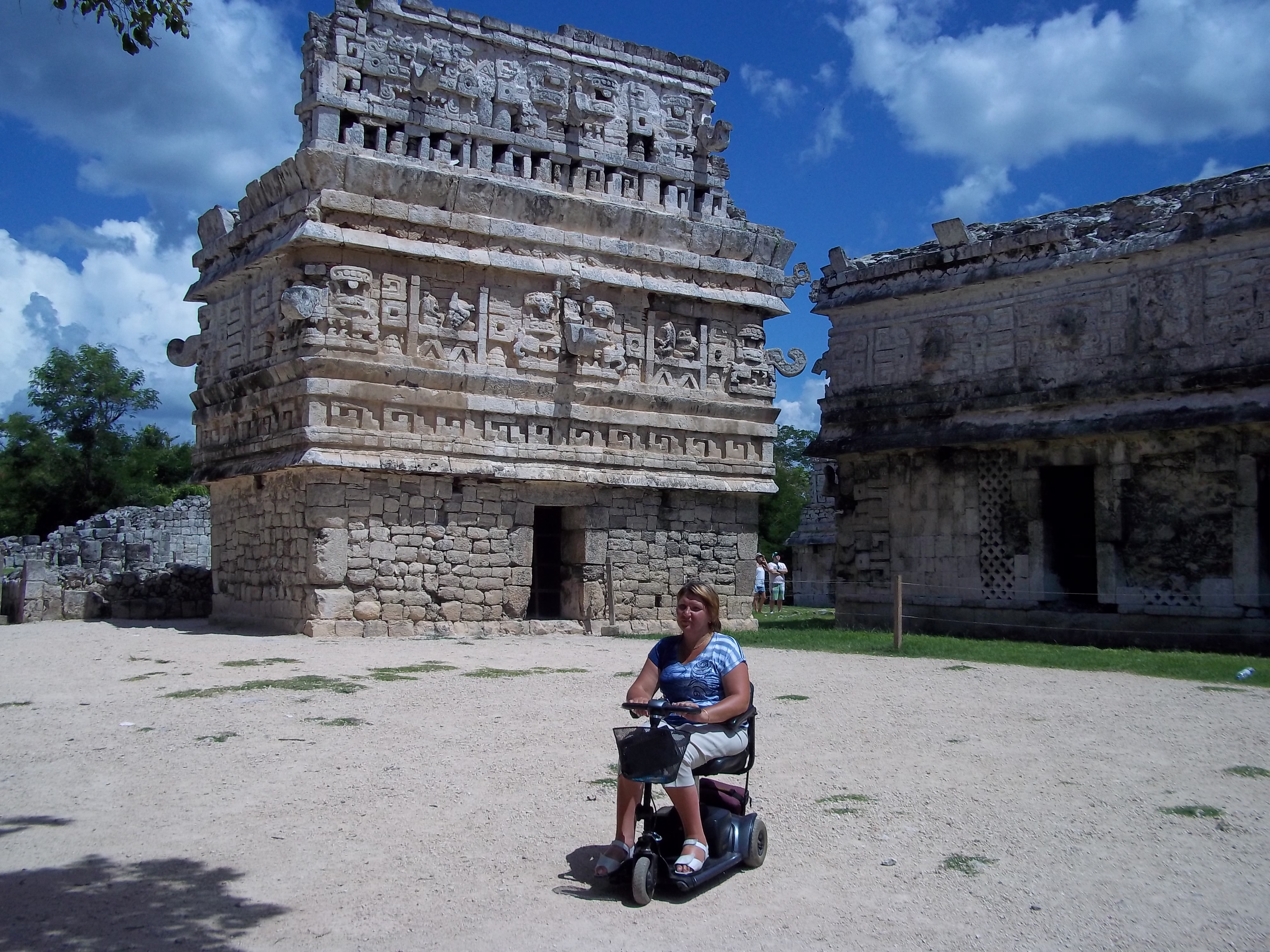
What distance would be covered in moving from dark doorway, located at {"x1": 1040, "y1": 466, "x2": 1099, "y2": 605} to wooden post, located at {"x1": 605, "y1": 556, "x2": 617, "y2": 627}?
5825 mm

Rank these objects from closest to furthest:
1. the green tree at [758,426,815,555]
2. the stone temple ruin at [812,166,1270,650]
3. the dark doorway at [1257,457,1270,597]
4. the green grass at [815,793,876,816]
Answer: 1. the green grass at [815,793,876,816]
2. the dark doorway at [1257,457,1270,597]
3. the stone temple ruin at [812,166,1270,650]
4. the green tree at [758,426,815,555]

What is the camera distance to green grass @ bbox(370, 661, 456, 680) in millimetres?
9992

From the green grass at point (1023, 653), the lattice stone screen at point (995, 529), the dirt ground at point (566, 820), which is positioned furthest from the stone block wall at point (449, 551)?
the dirt ground at point (566, 820)

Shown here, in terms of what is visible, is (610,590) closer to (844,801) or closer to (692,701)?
(844,801)

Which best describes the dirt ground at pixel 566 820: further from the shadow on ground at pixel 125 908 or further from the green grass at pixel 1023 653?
the green grass at pixel 1023 653

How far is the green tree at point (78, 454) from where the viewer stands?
3459 cm

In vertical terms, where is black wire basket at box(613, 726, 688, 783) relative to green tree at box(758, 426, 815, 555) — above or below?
below

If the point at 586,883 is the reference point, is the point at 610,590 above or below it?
above

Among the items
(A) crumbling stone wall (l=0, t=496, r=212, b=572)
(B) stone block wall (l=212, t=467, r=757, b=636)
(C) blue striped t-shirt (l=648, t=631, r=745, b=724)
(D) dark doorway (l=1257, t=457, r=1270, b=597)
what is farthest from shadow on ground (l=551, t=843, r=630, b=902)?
(A) crumbling stone wall (l=0, t=496, r=212, b=572)

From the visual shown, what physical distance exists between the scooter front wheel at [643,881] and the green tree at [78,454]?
32.6 meters

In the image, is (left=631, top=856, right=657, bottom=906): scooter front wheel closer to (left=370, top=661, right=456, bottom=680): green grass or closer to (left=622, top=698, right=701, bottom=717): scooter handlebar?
(left=622, top=698, right=701, bottom=717): scooter handlebar

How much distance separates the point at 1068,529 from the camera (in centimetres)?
1577

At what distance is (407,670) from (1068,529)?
9.72 meters

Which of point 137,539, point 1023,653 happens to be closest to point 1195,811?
point 1023,653
